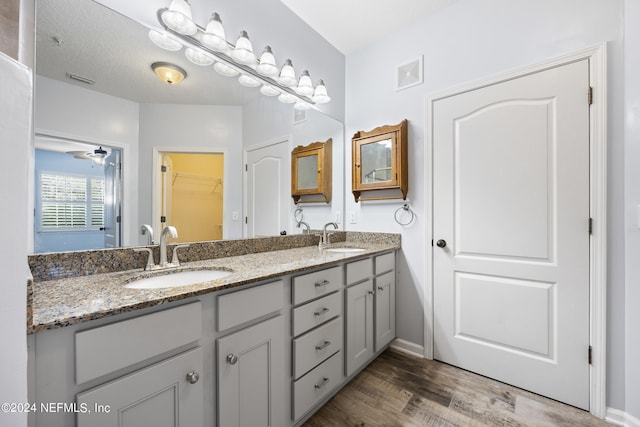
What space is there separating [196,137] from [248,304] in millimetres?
976

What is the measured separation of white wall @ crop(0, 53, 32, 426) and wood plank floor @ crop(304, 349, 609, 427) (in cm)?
133

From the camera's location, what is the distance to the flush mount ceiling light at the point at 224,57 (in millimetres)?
1348

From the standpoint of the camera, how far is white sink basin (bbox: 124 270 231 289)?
1.14m

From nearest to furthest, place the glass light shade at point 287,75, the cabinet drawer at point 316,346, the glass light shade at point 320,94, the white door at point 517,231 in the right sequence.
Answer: the cabinet drawer at point 316,346, the white door at point 517,231, the glass light shade at point 287,75, the glass light shade at point 320,94

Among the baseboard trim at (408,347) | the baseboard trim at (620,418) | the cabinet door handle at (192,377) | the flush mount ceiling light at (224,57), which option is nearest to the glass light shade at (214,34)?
the flush mount ceiling light at (224,57)

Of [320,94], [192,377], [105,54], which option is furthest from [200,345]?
[320,94]

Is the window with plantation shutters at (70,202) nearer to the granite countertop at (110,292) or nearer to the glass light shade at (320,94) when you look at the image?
the granite countertop at (110,292)

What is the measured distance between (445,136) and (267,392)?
1899 mm

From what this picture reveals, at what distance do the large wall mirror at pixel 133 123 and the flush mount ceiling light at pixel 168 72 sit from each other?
0.03m

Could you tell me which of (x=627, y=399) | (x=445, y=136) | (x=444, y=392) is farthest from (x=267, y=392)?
(x=445, y=136)

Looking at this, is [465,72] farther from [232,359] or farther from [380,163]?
[232,359]

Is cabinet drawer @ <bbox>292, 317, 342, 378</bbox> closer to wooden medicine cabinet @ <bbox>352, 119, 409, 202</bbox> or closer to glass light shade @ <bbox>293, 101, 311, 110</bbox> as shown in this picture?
wooden medicine cabinet @ <bbox>352, 119, 409, 202</bbox>

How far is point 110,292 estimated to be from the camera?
89 centimetres

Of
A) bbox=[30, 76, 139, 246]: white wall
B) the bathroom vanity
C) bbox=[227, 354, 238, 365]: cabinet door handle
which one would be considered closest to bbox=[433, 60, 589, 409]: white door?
the bathroom vanity
